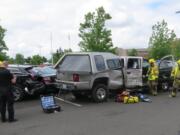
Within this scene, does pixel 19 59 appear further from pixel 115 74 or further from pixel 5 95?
pixel 5 95

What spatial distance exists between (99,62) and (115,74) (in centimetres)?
105

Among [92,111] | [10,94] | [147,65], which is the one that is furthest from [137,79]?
[10,94]

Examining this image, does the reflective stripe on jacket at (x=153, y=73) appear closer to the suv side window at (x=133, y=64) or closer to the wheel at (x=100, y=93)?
the suv side window at (x=133, y=64)

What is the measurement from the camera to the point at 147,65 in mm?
17000

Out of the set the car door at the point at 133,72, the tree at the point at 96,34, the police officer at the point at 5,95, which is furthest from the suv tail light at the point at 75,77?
the tree at the point at 96,34

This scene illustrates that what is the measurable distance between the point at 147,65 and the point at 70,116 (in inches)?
273

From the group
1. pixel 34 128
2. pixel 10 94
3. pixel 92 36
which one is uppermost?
pixel 92 36

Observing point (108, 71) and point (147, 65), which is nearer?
point (108, 71)

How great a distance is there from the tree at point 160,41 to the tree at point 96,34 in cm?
1274

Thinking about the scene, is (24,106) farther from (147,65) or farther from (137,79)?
(147,65)

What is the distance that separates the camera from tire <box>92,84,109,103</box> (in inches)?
548

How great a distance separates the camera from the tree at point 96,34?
38.0 m

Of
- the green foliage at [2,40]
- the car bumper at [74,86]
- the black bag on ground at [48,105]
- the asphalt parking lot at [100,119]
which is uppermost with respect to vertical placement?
the green foliage at [2,40]

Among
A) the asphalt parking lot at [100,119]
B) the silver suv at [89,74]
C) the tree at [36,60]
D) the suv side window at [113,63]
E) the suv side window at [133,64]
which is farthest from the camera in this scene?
the tree at [36,60]
